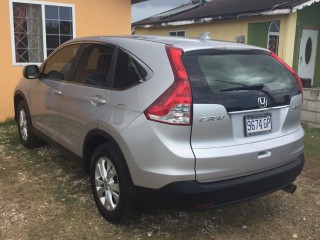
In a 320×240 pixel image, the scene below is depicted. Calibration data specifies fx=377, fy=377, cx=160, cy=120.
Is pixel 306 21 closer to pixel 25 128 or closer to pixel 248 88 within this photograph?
pixel 25 128

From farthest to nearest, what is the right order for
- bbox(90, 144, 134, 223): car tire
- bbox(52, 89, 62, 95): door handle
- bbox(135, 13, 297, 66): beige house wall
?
bbox(135, 13, 297, 66): beige house wall → bbox(52, 89, 62, 95): door handle → bbox(90, 144, 134, 223): car tire

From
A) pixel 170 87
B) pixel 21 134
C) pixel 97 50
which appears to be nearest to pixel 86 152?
pixel 97 50

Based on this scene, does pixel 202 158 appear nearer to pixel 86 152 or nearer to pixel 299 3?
pixel 86 152

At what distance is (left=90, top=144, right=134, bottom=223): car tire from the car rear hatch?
70 centimetres

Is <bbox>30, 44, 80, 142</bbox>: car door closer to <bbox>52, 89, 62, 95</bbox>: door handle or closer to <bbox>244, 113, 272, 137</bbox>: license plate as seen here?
<bbox>52, 89, 62, 95</bbox>: door handle

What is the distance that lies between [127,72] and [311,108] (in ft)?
18.0

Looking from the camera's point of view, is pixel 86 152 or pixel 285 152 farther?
pixel 86 152

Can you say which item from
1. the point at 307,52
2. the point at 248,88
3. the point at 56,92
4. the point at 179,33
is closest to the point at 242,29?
the point at 307,52

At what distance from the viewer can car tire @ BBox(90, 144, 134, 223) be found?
318 centimetres

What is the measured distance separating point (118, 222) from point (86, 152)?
0.81m

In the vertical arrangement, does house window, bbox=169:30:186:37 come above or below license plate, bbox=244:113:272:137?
above

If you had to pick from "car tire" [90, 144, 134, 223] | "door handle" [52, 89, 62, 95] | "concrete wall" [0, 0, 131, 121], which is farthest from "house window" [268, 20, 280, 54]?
"car tire" [90, 144, 134, 223]

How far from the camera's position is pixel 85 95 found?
3.74 m

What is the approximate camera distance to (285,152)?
330 cm
